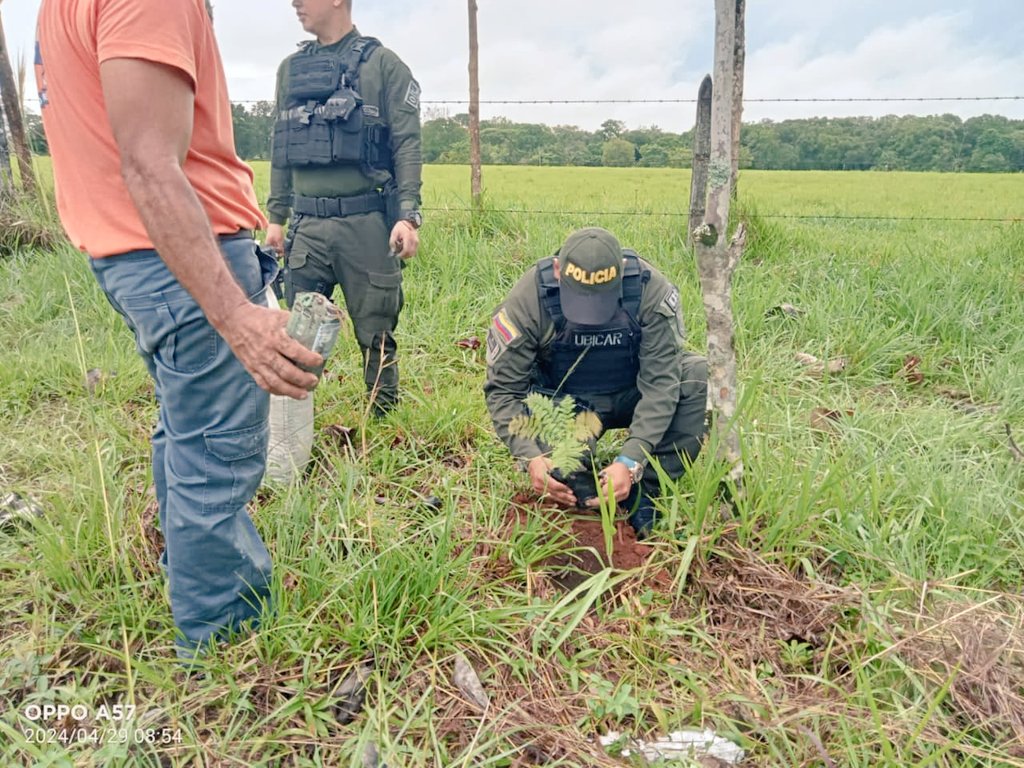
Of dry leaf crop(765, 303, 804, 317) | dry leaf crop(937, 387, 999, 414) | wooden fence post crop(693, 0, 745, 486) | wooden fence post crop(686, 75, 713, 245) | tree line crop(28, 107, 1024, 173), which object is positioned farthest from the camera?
tree line crop(28, 107, 1024, 173)

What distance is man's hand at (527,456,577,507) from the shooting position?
2238 millimetres

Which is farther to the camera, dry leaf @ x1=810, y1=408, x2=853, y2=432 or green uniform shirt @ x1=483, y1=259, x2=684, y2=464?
dry leaf @ x1=810, y1=408, x2=853, y2=432

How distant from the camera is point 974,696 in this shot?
5.44 feet

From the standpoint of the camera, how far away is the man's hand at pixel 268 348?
55.3 inches

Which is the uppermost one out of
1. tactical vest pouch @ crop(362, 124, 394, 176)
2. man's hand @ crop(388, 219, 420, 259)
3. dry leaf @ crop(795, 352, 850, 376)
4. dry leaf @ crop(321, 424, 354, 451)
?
tactical vest pouch @ crop(362, 124, 394, 176)

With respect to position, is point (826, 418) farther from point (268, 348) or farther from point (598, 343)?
point (268, 348)

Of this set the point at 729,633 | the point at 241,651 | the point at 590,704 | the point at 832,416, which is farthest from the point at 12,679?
the point at 832,416

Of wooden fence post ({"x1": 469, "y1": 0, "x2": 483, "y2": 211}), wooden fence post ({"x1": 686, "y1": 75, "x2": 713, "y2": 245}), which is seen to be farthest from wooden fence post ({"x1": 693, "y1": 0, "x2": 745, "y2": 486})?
wooden fence post ({"x1": 469, "y1": 0, "x2": 483, "y2": 211})

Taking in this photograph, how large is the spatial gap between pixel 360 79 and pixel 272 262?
62.3 inches

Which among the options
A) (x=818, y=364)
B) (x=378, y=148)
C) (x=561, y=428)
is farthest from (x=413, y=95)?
(x=818, y=364)

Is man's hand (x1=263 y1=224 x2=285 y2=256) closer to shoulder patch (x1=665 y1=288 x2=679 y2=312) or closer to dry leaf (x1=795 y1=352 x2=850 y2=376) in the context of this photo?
shoulder patch (x1=665 y1=288 x2=679 y2=312)

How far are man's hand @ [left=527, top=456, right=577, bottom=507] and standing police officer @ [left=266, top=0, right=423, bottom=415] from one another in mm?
970

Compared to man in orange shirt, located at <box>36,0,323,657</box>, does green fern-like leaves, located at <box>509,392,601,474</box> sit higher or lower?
lower

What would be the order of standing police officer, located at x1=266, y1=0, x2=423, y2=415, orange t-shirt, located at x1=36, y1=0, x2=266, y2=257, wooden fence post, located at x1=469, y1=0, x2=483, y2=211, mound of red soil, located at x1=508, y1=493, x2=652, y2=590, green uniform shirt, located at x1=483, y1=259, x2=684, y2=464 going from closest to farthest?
orange t-shirt, located at x1=36, y1=0, x2=266, y2=257 → mound of red soil, located at x1=508, y1=493, x2=652, y2=590 → green uniform shirt, located at x1=483, y1=259, x2=684, y2=464 → standing police officer, located at x1=266, y1=0, x2=423, y2=415 → wooden fence post, located at x1=469, y1=0, x2=483, y2=211
